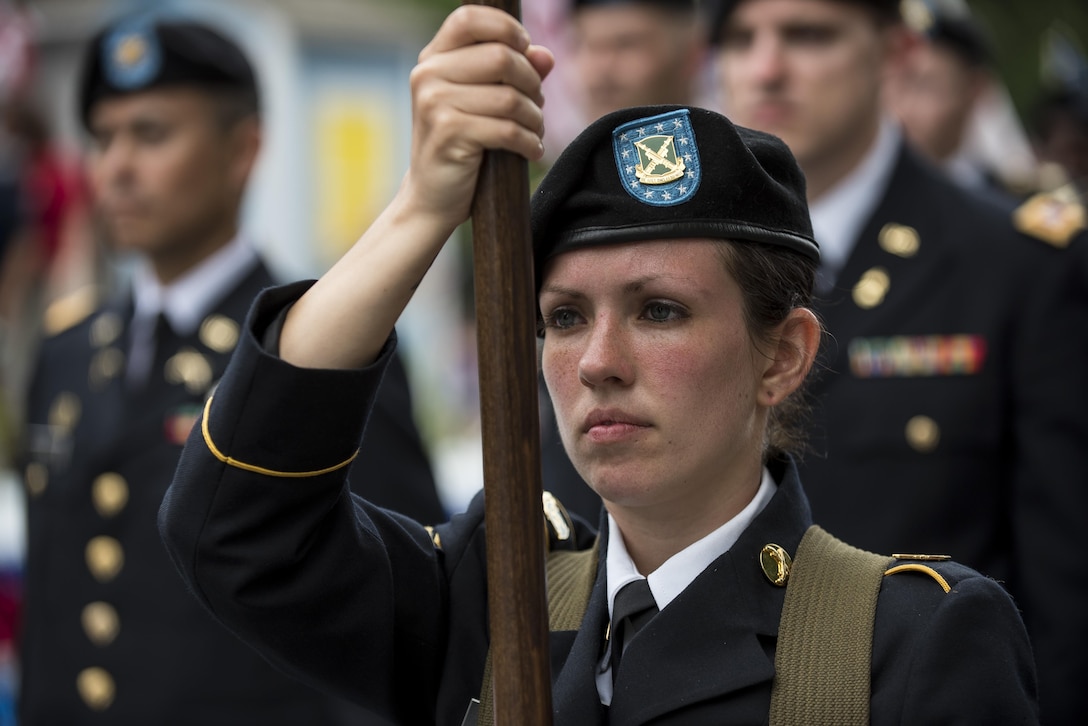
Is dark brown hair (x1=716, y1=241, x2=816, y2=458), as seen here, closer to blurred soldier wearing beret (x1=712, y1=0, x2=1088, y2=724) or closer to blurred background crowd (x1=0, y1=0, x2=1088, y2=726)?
blurred soldier wearing beret (x1=712, y1=0, x2=1088, y2=724)

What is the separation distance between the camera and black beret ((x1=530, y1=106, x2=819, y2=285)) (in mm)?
2273

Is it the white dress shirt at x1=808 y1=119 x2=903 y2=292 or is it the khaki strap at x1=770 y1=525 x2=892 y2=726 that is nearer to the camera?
the khaki strap at x1=770 y1=525 x2=892 y2=726

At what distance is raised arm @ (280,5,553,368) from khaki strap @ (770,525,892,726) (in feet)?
2.25

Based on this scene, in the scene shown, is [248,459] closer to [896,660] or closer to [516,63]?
[516,63]

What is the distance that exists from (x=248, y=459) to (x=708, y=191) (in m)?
0.73

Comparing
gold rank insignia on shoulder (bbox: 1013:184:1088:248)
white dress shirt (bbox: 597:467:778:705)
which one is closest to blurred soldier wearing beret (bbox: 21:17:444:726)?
gold rank insignia on shoulder (bbox: 1013:184:1088:248)

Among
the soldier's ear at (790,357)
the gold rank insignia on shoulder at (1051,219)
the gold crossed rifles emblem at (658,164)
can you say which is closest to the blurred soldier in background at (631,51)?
the gold rank insignia on shoulder at (1051,219)

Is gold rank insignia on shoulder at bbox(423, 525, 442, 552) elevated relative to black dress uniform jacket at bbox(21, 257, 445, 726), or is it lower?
elevated

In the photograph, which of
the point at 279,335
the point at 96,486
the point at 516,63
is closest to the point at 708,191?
the point at 516,63

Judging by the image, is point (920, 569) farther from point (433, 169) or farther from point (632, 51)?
point (632, 51)

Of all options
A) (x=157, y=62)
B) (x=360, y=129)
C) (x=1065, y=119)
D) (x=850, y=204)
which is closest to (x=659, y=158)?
(x=850, y=204)

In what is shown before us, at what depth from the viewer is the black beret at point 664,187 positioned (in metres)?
2.27

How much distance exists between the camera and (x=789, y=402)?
268 cm

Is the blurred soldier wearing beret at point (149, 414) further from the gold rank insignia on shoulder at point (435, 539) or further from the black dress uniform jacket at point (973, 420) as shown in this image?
the gold rank insignia on shoulder at point (435, 539)
